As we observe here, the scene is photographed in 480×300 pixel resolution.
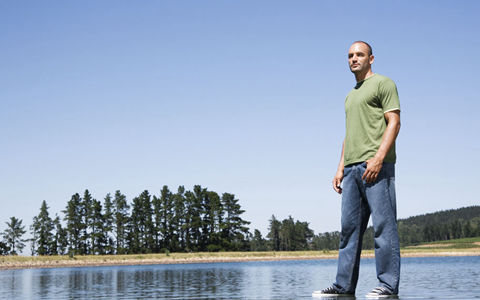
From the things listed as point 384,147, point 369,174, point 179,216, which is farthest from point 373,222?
point 179,216

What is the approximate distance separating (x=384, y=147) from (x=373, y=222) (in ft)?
2.75

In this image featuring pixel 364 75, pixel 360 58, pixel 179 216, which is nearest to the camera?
pixel 360 58

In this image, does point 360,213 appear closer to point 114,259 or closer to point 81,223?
point 114,259

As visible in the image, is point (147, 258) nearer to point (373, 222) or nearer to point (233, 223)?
point (233, 223)

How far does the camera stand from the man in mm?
5276

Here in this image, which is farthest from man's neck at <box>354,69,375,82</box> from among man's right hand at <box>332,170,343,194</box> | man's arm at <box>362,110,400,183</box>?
man's right hand at <box>332,170,343,194</box>

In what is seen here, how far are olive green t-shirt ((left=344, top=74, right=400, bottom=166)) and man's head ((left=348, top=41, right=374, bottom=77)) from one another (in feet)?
0.43

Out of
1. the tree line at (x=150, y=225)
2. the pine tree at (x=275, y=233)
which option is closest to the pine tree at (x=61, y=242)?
the tree line at (x=150, y=225)

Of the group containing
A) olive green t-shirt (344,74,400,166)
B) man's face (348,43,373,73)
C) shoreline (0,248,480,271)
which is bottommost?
shoreline (0,248,480,271)

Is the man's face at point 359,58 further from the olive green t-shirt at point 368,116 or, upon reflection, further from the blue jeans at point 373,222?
the blue jeans at point 373,222

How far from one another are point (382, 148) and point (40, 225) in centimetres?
11304

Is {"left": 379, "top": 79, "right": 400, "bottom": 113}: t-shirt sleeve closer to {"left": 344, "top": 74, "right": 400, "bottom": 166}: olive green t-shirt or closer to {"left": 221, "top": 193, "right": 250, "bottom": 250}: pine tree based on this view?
{"left": 344, "top": 74, "right": 400, "bottom": 166}: olive green t-shirt

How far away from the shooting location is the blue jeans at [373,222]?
5.28 meters

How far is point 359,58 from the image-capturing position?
5.68 metres
